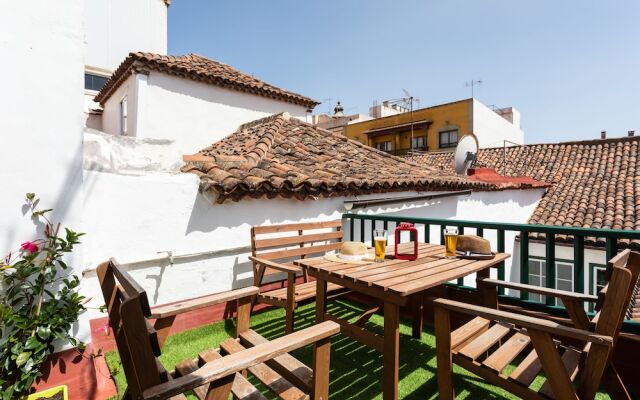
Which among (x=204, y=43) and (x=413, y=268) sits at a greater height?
(x=204, y=43)

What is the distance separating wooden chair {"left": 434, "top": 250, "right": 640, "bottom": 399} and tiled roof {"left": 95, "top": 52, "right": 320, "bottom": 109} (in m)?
8.36

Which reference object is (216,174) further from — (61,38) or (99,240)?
(61,38)

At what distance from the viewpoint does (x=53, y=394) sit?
2072 millimetres

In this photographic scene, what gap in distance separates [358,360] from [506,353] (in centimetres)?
122

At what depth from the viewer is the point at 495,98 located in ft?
91.7

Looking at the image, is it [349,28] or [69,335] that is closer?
[69,335]

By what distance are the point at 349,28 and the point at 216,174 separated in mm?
9424

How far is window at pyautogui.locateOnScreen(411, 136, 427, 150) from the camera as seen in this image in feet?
87.6

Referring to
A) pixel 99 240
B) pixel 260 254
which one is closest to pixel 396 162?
pixel 260 254

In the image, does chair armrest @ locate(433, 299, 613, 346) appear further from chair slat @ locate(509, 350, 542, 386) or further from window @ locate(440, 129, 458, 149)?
window @ locate(440, 129, 458, 149)

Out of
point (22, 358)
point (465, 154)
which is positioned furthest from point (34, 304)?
point (465, 154)

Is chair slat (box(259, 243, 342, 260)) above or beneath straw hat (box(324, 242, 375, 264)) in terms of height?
beneath

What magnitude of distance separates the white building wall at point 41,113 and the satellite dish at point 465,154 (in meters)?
10.3

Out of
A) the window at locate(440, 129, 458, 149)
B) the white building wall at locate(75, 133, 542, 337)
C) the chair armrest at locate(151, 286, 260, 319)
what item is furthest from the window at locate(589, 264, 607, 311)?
the window at locate(440, 129, 458, 149)
